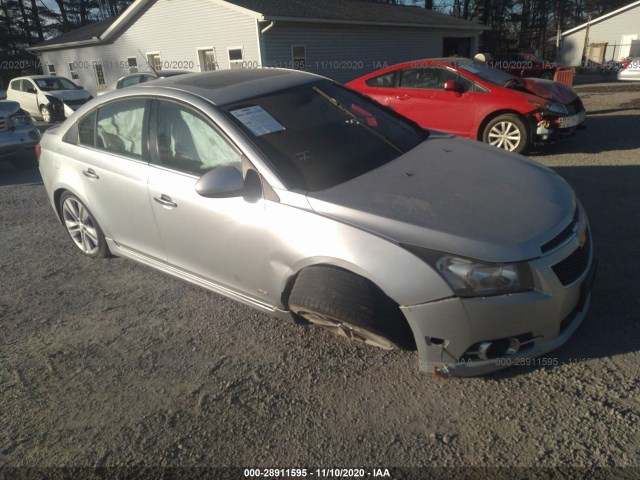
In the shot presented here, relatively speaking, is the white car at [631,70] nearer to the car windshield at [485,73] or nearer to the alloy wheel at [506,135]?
the car windshield at [485,73]

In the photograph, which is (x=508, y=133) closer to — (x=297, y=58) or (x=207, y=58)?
(x=297, y=58)

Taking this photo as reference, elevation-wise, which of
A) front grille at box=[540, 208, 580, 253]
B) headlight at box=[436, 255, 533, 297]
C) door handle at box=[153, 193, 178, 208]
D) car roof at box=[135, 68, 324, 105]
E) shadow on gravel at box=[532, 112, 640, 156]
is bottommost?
shadow on gravel at box=[532, 112, 640, 156]

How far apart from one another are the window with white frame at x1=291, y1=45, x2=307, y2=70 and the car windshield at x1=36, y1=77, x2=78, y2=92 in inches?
326

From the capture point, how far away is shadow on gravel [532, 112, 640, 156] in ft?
23.3

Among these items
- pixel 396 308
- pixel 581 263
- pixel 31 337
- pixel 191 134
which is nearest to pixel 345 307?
pixel 396 308

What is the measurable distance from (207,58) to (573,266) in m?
18.6

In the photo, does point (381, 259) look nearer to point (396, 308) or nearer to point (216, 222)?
point (396, 308)

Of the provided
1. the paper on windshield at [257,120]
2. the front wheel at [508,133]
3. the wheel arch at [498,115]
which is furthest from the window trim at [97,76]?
the paper on windshield at [257,120]

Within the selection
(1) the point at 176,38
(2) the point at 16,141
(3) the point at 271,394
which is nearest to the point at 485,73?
(3) the point at 271,394

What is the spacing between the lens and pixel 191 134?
3016 mm

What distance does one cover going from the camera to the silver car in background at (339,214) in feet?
7.16

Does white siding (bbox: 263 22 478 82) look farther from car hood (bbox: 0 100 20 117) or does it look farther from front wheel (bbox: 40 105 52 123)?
car hood (bbox: 0 100 20 117)

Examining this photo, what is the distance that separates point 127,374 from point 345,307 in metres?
1.46

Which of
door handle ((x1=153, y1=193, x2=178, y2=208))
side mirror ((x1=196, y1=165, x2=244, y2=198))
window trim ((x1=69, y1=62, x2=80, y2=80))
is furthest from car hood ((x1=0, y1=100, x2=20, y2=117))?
window trim ((x1=69, y1=62, x2=80, y2=80))
